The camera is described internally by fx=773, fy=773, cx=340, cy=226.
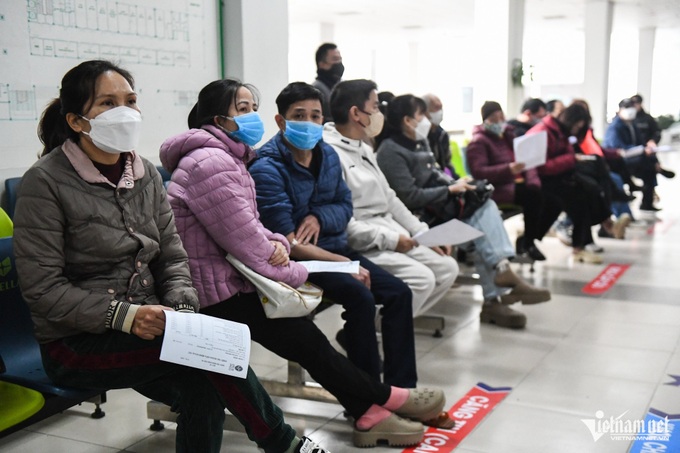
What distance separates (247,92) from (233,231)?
56cm

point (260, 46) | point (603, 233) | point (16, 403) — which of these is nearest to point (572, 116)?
point (603, 233)

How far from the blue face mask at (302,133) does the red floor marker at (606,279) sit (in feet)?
9.81

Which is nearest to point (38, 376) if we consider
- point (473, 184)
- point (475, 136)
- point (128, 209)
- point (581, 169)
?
point (128, 209)

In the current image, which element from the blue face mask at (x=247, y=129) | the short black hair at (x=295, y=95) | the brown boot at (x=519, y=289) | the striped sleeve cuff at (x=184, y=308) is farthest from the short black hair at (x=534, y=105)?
the striped sleeve cuff at (x=184, y=308)

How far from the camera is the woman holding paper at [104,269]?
2023 millimetres

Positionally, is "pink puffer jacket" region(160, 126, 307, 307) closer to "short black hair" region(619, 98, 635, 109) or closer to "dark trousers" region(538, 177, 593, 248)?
"dark trousers" region(538, 177, 593, 248)

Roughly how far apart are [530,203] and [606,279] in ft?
2.78

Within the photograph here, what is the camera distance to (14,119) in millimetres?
3154

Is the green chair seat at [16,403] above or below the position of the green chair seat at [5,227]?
below

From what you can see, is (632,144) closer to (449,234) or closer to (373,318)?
(449,234)

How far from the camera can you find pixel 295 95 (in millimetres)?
3113

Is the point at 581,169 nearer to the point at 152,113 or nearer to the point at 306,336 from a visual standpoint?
the point at 152,113

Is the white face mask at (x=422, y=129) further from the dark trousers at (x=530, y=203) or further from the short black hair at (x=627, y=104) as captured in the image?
the short black hair at (x=627, y=104)

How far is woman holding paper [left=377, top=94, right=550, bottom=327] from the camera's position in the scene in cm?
414
